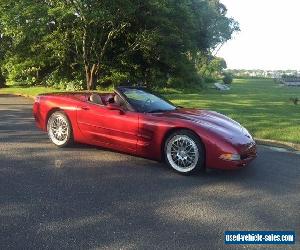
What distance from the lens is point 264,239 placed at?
3.57m

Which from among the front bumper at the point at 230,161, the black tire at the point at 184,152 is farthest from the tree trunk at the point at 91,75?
the front bumper at the point at 230,161

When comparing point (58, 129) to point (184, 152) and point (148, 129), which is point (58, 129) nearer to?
point (148, 129)

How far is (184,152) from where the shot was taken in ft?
18.2

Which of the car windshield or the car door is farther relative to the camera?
the car windshield

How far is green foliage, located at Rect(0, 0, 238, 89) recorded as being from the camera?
17203 millimetres

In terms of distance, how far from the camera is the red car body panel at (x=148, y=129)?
5.38 metres

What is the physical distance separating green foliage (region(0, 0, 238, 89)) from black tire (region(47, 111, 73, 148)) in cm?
1048

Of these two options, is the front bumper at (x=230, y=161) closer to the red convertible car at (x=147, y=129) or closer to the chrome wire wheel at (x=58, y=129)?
the red convertible car at (x=147, y=129)

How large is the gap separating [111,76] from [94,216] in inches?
753

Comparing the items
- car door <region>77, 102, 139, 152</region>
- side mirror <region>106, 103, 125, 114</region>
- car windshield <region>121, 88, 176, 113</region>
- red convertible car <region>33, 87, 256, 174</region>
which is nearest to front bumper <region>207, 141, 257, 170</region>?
red convertible car <region>33, 87, 256, 174</region>

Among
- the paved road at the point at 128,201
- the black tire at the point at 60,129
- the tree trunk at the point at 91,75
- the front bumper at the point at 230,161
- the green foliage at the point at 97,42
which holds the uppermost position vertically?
the green foliage at the point at 97,42

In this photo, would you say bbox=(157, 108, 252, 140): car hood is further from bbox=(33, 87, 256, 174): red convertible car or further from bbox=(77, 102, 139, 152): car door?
bbox=(77, 102, 139, 152): car door

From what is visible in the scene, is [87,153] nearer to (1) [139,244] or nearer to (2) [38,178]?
(2) [38,178]

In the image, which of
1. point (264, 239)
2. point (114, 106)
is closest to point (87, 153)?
point (114, 106)
